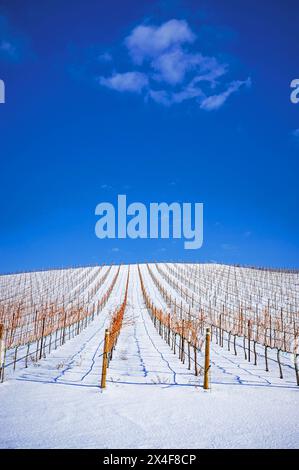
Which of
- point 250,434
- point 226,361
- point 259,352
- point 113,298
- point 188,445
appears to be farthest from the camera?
point 113,298

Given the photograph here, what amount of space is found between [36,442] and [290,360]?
26.6 ft

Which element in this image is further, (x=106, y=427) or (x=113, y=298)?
(x=113, y=298)

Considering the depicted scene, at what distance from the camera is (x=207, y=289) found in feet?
93.5

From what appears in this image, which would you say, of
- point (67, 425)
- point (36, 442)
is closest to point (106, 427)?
point (67, 425)

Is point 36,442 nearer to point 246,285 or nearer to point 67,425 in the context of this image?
point 67,425

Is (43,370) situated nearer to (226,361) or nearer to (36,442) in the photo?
(36,442)

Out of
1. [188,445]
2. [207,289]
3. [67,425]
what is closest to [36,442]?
[67,425]

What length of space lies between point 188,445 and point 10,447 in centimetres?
154

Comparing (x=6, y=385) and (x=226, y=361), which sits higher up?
(x=6, y=385)

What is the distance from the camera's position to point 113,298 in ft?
84.4

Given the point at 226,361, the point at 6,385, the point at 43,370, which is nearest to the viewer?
the point at 6,385

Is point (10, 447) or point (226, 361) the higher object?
point (10, 447)
